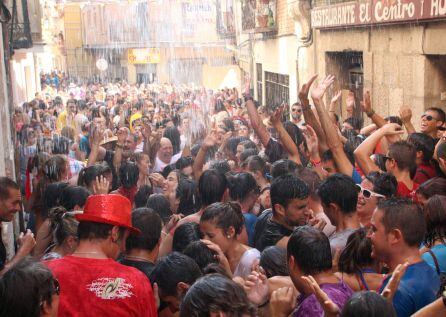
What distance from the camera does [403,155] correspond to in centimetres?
555

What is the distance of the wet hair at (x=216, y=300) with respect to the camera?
2.79m

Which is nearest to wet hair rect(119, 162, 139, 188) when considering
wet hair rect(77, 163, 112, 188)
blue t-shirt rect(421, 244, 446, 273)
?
wet hair rect(77, 163, 112, 188)

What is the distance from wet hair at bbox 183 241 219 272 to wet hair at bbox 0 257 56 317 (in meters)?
1.26

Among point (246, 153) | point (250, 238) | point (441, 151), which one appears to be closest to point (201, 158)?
point (246, 153)

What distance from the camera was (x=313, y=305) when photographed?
329cm

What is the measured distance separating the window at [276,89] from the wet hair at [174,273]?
16226 mm

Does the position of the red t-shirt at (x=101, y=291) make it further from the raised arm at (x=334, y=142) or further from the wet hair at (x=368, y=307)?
the raised arm at (x=334, y=142)

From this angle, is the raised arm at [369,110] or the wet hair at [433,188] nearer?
the wet hair at [433,188]

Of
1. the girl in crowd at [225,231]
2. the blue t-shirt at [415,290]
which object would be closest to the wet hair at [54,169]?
the girl in crowd at [225,231]

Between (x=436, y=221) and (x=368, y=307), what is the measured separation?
4.93 feet

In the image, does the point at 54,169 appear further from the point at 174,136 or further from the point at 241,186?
the point at 174,136

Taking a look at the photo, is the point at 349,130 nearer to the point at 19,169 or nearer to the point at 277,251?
the point at 19,169

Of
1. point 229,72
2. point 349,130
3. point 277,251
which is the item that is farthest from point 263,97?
point 277,251

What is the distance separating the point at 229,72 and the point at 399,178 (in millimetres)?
27335
